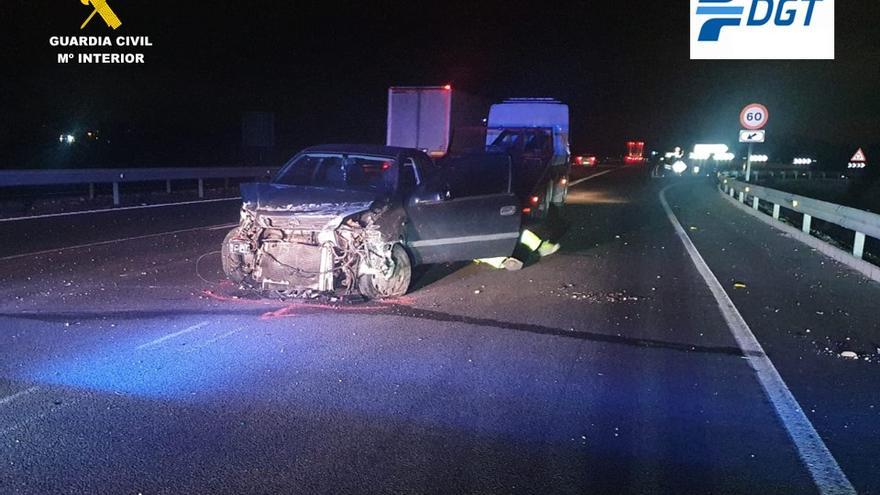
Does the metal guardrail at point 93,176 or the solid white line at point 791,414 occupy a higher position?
the metal guardrail at point 93,176

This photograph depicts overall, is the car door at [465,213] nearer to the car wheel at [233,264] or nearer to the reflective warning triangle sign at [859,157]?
the car wheel at [233,264]

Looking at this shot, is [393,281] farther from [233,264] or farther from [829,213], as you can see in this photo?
[829,213]

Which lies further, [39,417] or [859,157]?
[859,157]

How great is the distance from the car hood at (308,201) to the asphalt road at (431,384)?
1032 mm

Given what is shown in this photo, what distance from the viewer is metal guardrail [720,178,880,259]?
11.8 metres

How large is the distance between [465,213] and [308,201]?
2239 mm

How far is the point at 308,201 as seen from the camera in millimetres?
8320

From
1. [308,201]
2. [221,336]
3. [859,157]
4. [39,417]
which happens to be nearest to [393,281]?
[308,201]

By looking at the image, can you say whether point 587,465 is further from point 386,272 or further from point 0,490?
point 386,272

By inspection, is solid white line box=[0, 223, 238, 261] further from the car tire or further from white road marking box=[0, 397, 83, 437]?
white road marking box=[0, 397, 83, 437]

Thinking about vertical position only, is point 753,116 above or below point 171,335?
above

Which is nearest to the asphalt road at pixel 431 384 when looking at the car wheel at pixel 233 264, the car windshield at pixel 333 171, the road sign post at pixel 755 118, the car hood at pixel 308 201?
the car wheel at pixel 233 264

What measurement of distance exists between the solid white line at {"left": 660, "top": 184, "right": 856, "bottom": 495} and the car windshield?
449cm

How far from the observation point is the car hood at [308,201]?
8.10 meters
